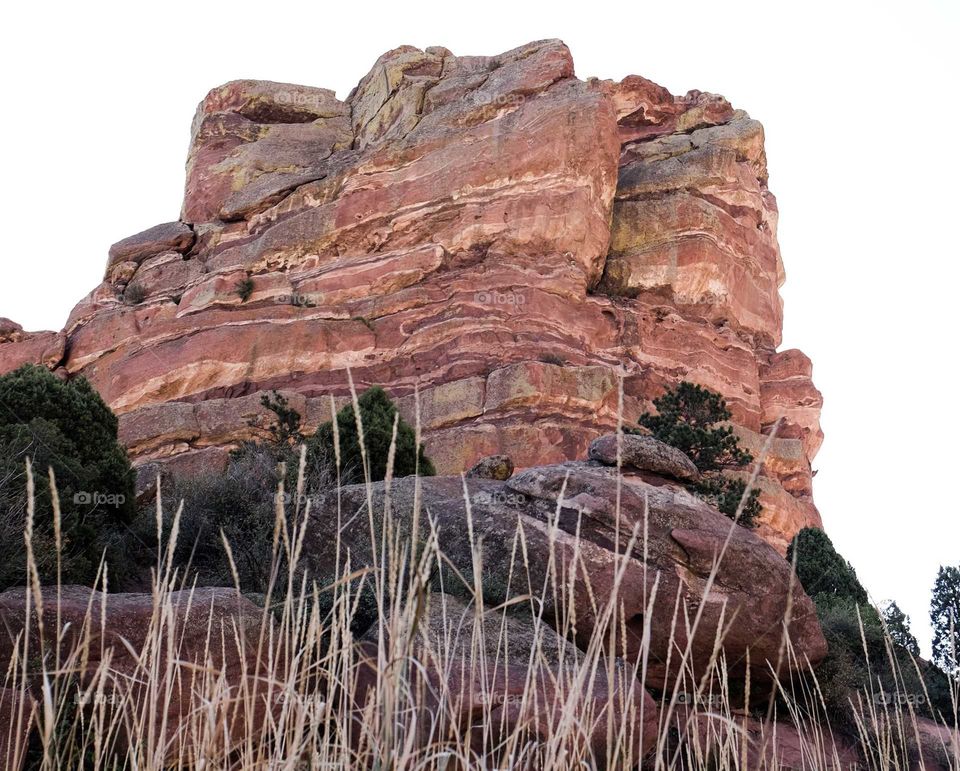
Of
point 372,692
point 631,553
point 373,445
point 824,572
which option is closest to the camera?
point 372,692

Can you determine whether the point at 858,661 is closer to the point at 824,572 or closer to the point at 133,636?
the point at 824,572

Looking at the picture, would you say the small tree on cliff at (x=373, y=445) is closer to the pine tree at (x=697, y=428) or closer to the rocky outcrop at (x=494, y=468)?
the rocky outcrop at (x=494, y=468)

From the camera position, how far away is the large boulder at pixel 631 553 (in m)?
10.3

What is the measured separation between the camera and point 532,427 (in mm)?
32406

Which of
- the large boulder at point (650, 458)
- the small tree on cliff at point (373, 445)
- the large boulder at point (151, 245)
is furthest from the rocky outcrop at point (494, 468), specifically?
the large boulder at point (151, 245)

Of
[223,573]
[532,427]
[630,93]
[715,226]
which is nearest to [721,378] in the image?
[715,226]

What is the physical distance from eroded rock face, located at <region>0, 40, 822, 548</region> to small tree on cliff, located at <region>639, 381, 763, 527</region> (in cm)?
673

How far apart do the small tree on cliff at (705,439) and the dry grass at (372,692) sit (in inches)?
357

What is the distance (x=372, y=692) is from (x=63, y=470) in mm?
10277

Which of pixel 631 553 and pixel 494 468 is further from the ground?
pixel 494 468

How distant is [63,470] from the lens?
11547 mm

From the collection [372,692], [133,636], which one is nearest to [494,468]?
[133,636]

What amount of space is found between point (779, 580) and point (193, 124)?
50656 mm

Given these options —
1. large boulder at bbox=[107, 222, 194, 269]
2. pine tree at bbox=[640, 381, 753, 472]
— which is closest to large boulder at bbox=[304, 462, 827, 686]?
pine tree at bbox=[640, 381, 753, 472]
